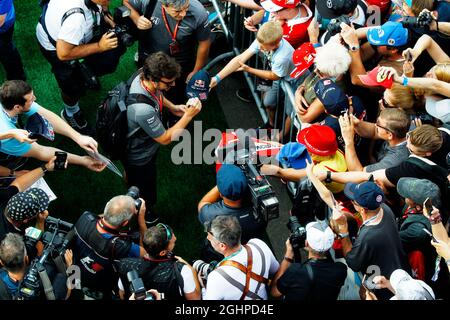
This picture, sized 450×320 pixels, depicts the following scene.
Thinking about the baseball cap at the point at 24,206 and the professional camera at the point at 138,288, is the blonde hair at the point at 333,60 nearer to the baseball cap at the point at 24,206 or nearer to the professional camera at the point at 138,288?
the professional camera at the point at 138,288

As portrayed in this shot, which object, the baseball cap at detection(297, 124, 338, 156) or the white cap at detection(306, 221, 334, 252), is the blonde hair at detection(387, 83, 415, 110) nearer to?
the baseball cap at detection(297, 124, 338, 156)

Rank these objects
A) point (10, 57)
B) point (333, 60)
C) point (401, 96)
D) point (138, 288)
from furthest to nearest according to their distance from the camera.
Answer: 1. point (10, 57)
2. point (333, 60)
3. point (401, 96)
4. point (138, 288)

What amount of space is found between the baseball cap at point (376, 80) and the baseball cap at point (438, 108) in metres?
0.33

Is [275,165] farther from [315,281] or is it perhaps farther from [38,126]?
[38,126]

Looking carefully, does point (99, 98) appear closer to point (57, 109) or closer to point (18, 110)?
point (57, 109)

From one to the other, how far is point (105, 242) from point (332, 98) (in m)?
2.12

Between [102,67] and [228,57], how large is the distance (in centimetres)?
158

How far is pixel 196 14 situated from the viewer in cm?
594

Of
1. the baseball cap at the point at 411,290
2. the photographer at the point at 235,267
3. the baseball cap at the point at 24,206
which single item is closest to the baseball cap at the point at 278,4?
the photographer at the point at 235,267

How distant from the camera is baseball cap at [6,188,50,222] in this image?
4.41m

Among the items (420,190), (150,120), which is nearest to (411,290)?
(420,190)

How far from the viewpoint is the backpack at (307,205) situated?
4.87m

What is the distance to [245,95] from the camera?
23.8 feet
